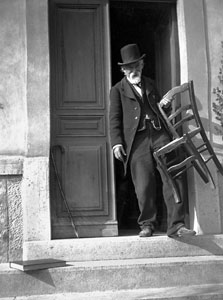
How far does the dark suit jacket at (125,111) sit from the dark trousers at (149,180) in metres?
0.10

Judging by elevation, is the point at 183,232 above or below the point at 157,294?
above

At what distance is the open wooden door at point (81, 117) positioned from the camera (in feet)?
19.5

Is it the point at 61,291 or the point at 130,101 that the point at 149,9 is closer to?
the point at 130,101

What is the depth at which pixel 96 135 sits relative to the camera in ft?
20.1

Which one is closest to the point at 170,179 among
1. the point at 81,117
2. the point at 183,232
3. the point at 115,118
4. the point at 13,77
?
the point at 183,232

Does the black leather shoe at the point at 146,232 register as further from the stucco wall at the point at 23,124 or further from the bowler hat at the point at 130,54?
the bowler hat at the point at 130,54

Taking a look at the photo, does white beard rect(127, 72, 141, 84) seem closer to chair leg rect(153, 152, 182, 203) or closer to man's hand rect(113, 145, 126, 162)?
man's hand rect(113, 145, 126, 162)

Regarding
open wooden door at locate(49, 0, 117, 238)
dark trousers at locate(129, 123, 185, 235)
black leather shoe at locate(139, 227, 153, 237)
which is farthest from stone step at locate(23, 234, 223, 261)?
open wooden door at locate(49, 0, 117, 238)

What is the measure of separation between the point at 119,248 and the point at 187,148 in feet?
3.83

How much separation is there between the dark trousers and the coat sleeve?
7.5 inches

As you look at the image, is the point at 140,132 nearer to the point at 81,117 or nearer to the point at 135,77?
the point at 135,77

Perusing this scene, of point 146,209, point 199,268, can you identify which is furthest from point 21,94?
point 199,268

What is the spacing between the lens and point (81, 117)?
610cm

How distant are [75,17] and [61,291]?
2.98 metres
